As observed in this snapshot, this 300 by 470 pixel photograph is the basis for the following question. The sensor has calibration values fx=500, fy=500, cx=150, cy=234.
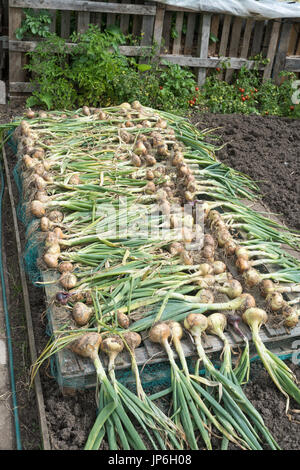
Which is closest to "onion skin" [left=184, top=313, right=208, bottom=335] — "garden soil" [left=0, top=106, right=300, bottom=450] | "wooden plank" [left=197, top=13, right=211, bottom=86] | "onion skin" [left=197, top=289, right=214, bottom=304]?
"onion skin" [left=197, top=289, right=214, bottom=304]

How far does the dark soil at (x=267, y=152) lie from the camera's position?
4109 millimetres

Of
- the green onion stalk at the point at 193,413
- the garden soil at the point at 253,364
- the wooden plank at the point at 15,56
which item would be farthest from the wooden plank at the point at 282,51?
the green onion stalk at the point at 193,413

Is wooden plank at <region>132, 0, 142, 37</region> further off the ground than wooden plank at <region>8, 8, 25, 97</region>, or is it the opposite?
wooden plank at <region>132, 0, 142, 37</region>

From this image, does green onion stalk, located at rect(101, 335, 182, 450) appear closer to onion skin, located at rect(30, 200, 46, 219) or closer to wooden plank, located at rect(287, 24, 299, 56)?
onion skin, located at rect(30, 200, 46, 219)

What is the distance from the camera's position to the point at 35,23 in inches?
218

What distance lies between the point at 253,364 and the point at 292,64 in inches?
200

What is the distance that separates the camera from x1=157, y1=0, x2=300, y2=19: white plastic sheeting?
19.4 ft

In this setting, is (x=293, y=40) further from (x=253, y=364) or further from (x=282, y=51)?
(x=253, y=364)

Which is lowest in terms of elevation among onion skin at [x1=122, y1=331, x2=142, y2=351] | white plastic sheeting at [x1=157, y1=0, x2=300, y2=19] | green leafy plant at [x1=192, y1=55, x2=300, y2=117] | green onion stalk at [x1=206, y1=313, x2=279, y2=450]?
green onion stalk at [x1=206, y1=313, x2=279, y2=450]

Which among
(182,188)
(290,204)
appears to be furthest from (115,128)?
(290,204)

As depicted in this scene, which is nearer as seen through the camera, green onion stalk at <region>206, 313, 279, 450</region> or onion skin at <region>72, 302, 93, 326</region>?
green onion stalk at <region>206, 313, 279, 450</region>

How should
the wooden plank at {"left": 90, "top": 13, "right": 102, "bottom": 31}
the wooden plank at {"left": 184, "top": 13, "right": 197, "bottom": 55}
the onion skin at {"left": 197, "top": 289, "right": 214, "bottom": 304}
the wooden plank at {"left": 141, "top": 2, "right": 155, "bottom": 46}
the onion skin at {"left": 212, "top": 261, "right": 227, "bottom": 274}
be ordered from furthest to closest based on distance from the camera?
the wooden plank at {"left": 184, "top": 13, "right": 197, "bottom": 55} → the wooden plank at {"left": 141, "top": 2, "right": 155, "bottom": 46} → the wooden plank at {"left": 90, "top": 13, "right": 102, "bottom": 31} → the onion skin at {"left": 212, "top": 261, "right": 227, "bottom": 274} → the onion skin at {"left": 197, "top": 289, "right": 214, "bottom": 304}

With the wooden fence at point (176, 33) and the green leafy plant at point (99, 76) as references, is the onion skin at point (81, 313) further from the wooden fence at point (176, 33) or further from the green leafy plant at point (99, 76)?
the wooden fence at point (176, 33)

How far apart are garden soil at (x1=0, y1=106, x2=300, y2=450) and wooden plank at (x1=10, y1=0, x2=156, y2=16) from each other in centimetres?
115
